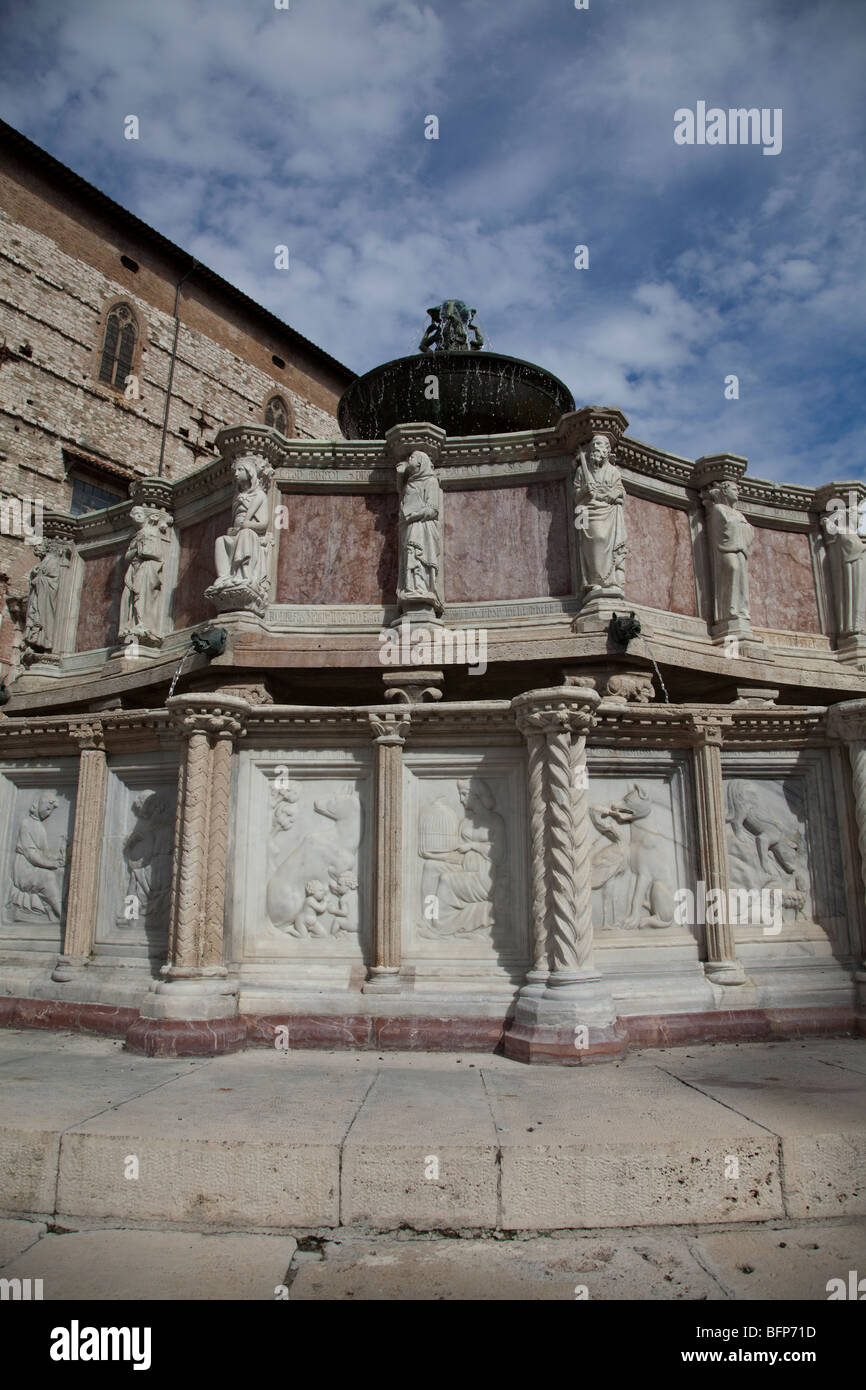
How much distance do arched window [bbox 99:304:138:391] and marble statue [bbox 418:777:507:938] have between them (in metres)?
22.7

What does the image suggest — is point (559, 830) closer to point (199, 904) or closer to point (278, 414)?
point (199, 904)

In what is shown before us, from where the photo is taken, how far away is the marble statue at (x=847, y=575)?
9500mm

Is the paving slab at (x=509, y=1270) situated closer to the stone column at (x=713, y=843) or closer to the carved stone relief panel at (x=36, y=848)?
the stone column at (x=713, y=843)

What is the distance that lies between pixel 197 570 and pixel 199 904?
15.6ft

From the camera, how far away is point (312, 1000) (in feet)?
18.6

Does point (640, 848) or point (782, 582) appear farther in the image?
point (782, 582)

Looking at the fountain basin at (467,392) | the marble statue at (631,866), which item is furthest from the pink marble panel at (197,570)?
the marble statue at (631,866)

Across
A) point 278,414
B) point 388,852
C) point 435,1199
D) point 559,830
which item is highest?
point 278,414

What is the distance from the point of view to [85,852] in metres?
6.62

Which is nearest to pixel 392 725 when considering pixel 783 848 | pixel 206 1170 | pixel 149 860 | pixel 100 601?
pixel 149 860

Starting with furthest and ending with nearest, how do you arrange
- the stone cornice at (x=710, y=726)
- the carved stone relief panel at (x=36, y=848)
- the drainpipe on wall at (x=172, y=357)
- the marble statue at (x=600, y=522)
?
the drainpipe on wall at (x=172, y=357) < the marble statue at (x=600, y=522) < the carved stone relief panel at (x=36, y=848) < the stone cornice at (x=710, y=726)

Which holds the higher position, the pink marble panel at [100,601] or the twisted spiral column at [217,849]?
the pink marble panel at [100,601]

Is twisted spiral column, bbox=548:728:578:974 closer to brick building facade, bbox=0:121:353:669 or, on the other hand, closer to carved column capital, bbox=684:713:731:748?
carved column capital, bbox=684:713:731:748
